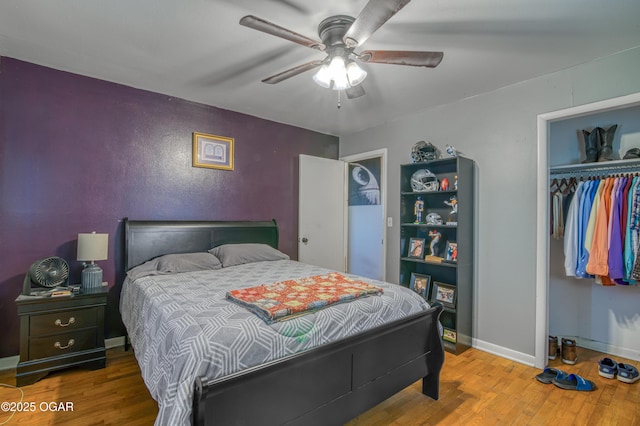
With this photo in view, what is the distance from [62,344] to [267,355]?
2082 millimetres

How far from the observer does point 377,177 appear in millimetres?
4605

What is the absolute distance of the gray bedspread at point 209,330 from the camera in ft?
4.14

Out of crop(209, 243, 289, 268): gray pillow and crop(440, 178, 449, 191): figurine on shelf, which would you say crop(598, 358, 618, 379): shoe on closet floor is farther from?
crop(209, 243, 289, 268): gray pillow

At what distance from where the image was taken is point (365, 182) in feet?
15.6

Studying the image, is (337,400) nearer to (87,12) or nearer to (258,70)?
(258,70)

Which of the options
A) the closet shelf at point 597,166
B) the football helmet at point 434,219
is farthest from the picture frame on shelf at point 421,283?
the closet shelf at point 597,166

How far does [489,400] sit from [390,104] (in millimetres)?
2820

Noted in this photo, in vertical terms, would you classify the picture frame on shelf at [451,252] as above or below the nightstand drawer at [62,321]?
above

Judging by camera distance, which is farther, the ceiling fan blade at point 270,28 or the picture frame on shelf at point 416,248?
the picture frame on shelf at point 416,248

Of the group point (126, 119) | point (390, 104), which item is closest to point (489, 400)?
point (390, 104)

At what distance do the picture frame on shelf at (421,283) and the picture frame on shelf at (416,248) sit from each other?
8.6 inches

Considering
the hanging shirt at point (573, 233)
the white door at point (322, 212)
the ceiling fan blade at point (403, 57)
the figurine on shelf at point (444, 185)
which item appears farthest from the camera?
the white door at point (322, 212)

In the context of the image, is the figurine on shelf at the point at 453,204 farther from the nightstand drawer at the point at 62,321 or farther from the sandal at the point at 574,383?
the nightstand drawer at the point at 62,321

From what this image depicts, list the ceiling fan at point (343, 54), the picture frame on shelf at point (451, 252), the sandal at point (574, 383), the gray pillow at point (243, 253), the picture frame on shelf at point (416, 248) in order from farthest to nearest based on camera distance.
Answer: the picture frame on shelf at point (416, 248)
the gray pillow at point (243, 253)
the picture frame on shelf at point (451, 252)
the sandal at point (574, 383)
the ceiling fan at point (343, 54)
